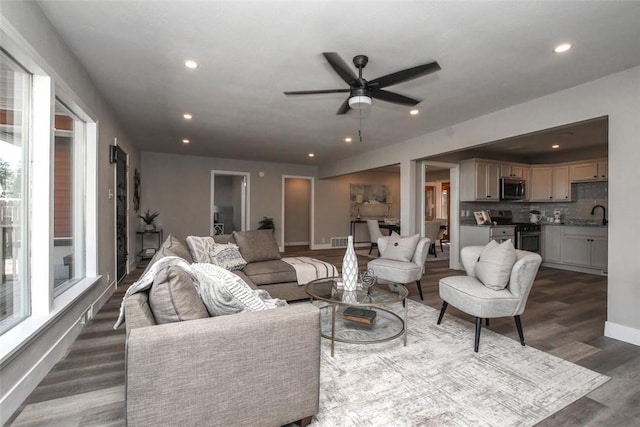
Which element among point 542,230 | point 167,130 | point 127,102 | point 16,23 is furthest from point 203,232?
point 542,230

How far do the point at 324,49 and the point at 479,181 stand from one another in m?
4.58

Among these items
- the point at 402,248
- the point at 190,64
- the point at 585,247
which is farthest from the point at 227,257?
the point at 585,247

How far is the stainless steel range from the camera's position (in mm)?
6004

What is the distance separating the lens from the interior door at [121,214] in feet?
14.3

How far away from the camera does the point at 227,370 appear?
1371mm

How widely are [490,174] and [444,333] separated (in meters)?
4.26

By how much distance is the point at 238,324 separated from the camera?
1.40 meters

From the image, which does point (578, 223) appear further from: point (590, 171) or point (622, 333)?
point (622, 333)

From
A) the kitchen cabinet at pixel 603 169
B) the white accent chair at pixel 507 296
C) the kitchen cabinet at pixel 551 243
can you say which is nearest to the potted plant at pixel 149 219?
the white accent chair at pixel 507 296

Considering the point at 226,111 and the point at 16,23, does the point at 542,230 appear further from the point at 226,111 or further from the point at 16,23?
the point at 16,23

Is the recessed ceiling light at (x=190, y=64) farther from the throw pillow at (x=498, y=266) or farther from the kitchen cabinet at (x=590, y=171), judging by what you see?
the kitchen cabinet at (x=590, y=171)

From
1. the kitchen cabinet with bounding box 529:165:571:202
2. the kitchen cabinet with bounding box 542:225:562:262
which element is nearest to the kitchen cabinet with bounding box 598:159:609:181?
the kitchen cabinet with bounding box 529:165:571:202

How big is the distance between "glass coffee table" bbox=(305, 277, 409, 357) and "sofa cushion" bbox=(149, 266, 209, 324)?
4.00 feet

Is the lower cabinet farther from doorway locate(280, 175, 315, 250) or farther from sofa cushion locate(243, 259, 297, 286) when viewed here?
doorway locate(280, 175, 315, 250)
